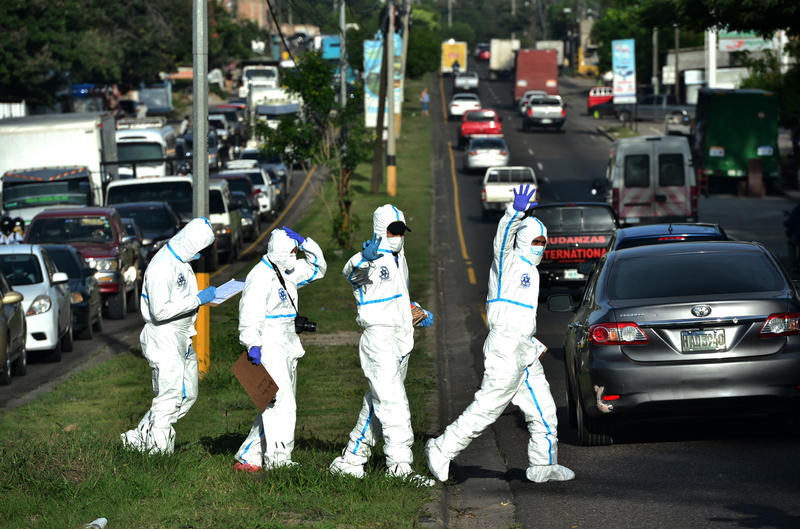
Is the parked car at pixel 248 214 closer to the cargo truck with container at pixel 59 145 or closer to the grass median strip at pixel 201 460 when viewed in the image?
the cargo truck with container at pixel 59 145

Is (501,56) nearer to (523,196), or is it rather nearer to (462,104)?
(462,104)

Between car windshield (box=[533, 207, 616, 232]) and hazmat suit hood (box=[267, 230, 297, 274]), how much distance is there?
13.1m

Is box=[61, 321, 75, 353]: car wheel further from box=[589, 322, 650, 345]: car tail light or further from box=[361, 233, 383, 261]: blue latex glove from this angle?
box=[361, 233, 383, 261]: blue latex glove

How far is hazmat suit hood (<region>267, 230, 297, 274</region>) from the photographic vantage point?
914 cm

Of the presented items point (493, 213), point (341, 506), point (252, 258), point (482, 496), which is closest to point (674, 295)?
point (482, 496)

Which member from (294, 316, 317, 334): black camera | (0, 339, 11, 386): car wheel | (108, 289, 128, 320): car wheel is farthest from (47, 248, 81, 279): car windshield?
(294, 316, 317, 334): black camera

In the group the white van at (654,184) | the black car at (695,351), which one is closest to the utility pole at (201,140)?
the black car at (695,351)

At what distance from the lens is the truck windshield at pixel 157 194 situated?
30.0 metres

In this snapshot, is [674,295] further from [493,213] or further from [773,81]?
[773,81]

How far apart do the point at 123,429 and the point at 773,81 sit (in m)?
Result: 45.1

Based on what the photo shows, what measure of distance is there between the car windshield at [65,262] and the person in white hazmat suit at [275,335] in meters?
11.9

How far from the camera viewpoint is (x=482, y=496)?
901 cm

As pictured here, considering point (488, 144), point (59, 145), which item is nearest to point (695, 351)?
point (59, 145)

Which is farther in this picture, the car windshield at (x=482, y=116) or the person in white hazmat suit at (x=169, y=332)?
the car windshield at (x=482, y=116)
